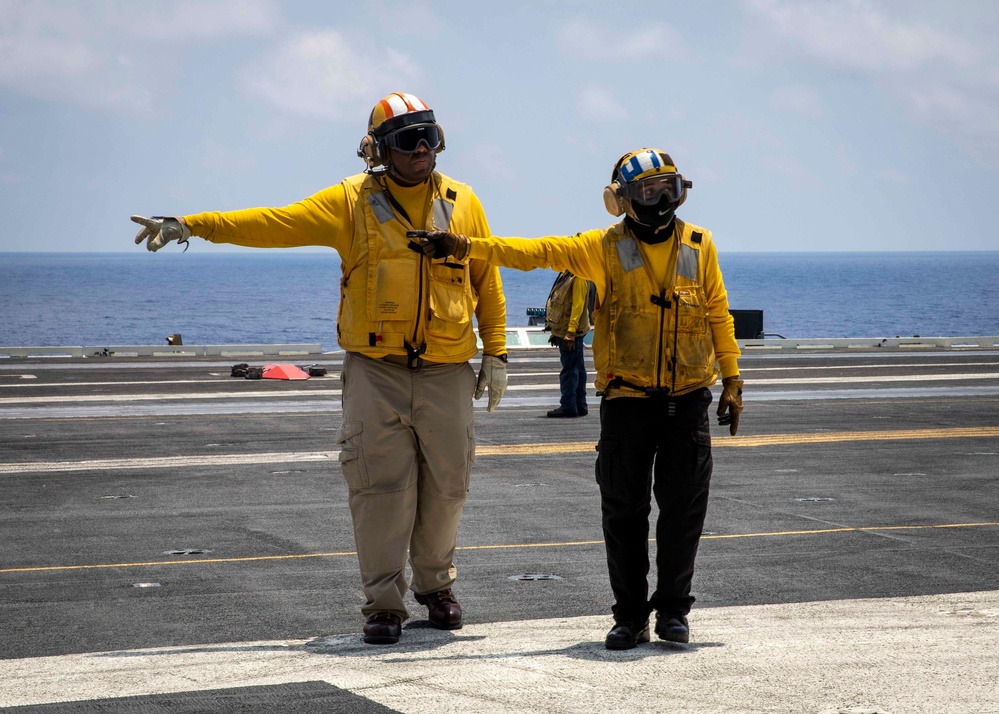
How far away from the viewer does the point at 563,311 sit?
1388cm

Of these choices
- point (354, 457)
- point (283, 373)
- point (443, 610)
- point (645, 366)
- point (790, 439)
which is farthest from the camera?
point (283, 373)

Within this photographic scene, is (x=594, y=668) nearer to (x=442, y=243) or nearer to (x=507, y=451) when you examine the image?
(x=442, y=243)

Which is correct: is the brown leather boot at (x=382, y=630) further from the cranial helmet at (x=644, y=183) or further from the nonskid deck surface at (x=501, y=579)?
the cranial helmet at (x=644, y=183)

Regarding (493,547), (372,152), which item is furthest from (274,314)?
(372,152)

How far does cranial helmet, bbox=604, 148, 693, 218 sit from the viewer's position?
5227 millimetres

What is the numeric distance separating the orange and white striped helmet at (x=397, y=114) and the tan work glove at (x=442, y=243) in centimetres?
56

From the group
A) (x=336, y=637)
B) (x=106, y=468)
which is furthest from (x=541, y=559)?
(x=106, y=468)

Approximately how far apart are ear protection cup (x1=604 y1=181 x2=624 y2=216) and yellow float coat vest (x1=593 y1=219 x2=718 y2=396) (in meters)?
0.07

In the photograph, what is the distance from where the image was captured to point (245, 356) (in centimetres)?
Answer: 2834

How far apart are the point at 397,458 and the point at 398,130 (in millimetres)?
1428

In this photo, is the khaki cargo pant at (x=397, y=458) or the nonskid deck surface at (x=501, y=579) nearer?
the nonskid deck surface at (x=501, y=579)

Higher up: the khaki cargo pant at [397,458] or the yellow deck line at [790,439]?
the khaki cargo pant at [397,458]

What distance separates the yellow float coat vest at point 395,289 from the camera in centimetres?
541

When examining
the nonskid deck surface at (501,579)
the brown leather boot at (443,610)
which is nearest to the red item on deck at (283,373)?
the nonskid deck surface at (501,579)
